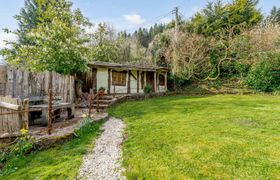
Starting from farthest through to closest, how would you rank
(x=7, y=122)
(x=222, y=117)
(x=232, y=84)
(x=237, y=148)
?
1. (x=232, y=84)
2. (x=222, y=117)
3. (x=7, y=122)
4. (x=237, y=148)

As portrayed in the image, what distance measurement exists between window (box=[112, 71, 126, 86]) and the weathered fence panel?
10402 millimetres

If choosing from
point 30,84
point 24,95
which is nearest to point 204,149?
point 24,95

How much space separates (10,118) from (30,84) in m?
2.45

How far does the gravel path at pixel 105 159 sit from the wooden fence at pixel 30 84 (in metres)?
2.93

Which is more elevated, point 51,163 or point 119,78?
point 119,78

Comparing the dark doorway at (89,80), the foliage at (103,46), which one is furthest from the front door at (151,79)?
the foliage at (103,46)

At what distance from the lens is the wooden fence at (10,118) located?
14.2 ft

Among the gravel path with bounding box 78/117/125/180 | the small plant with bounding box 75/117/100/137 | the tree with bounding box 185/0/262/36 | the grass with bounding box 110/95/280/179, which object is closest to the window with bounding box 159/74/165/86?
the tree with bounding box 185/0/262/36

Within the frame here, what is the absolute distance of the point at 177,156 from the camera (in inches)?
149

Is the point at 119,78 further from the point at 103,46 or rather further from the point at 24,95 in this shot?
the point at 24,95

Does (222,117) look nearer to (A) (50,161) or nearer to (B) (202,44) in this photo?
(A) (50,161)

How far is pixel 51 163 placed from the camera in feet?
12.2

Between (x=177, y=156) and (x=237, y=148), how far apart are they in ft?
4.26

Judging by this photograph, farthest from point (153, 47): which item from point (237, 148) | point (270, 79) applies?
point (237, 148)
